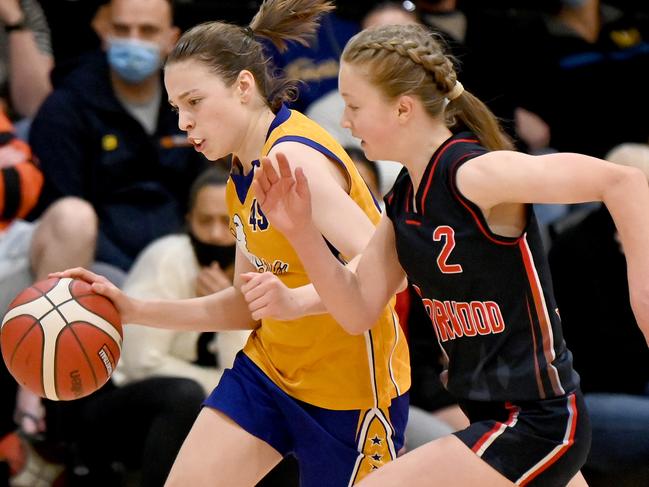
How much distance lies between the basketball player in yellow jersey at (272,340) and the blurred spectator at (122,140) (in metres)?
2.30

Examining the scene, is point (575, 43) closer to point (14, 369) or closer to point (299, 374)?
point (299, 374)

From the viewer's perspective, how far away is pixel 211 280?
516cm

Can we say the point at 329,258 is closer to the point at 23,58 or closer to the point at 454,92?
the point at 454,92

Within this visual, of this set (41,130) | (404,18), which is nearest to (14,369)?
(41,130)

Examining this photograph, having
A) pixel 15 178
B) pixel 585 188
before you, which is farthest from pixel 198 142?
pixel 15 178

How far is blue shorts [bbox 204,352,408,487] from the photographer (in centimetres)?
359

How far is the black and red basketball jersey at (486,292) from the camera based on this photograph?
3.00 meters

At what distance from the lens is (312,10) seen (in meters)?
3.67

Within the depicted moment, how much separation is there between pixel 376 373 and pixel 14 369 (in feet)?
3.67

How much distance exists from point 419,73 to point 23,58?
12.0 ft

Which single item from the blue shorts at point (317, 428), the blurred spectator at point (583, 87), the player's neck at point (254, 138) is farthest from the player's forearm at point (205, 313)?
the blurred spectator at point (583, 87)

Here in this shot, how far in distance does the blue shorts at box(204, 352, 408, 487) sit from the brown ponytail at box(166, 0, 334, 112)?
36.2 inches

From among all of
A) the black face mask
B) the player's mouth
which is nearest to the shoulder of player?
the player's mouth

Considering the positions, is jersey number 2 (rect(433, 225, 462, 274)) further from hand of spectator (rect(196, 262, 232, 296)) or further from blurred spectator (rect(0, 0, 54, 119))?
blurred spectator (rect(0, 0, 54, 119))
